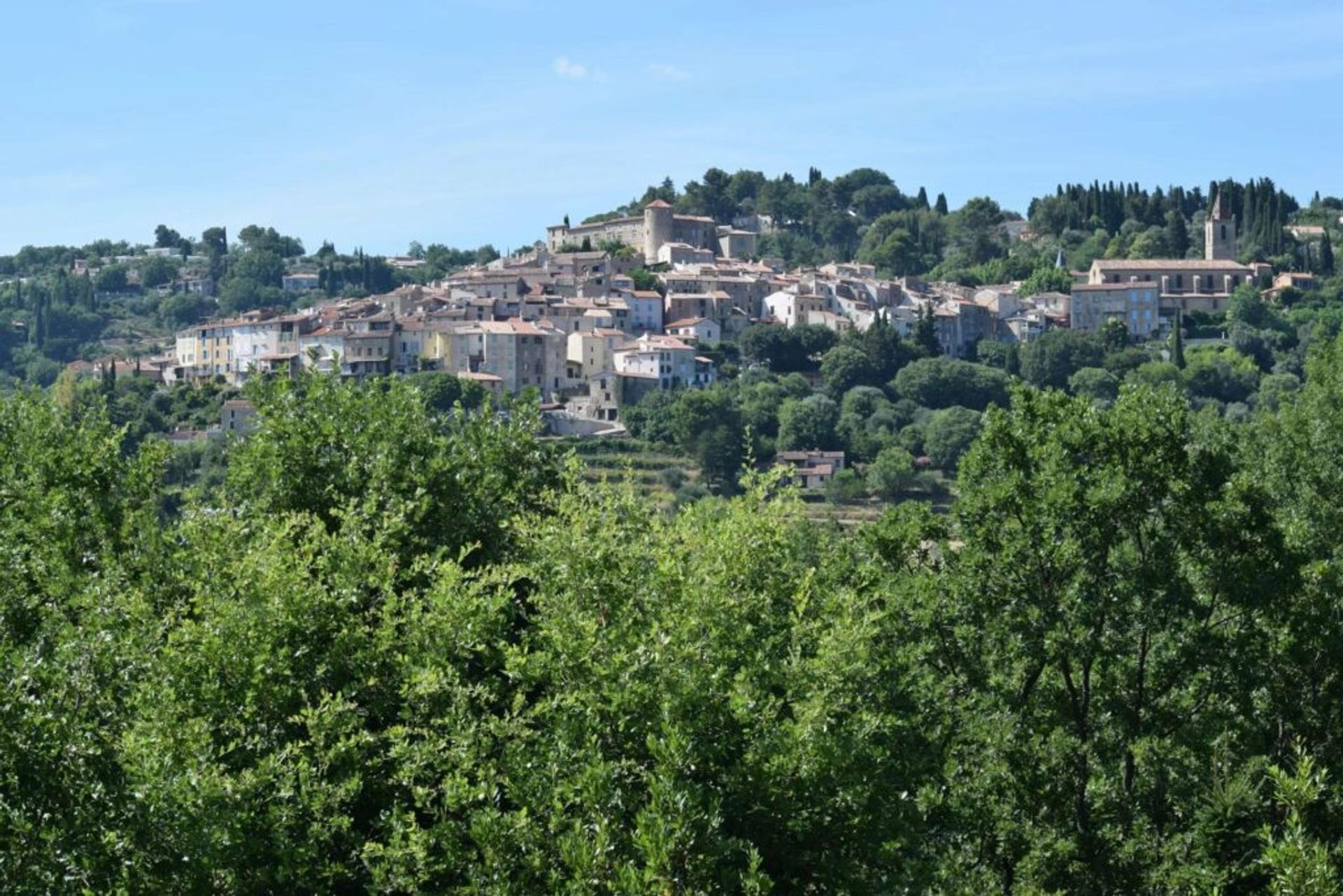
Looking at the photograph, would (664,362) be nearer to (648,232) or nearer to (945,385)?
(945,385)

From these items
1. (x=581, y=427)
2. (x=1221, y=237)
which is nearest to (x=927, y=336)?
(x=581, y=427)

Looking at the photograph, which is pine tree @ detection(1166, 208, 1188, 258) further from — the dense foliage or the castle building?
the dense foliage

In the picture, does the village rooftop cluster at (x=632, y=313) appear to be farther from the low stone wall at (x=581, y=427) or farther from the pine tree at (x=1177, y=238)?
the pine tree at (x=1177, y=238)

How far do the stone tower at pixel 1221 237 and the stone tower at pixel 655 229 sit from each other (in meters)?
37.8

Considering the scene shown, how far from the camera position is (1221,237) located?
13350 cm

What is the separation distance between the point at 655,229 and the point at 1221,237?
39.7 m

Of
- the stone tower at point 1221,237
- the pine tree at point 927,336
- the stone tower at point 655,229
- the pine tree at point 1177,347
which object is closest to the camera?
the pine tree at point 1177,347

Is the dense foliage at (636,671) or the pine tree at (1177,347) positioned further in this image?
the pine tree at (1177,347)

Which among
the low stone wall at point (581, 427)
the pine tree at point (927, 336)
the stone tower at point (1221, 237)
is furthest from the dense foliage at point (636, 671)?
the stone tower at point (1221, 237)

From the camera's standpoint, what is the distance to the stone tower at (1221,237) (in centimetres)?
13300

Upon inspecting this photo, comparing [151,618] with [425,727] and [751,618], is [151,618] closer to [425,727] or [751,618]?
[425,727]

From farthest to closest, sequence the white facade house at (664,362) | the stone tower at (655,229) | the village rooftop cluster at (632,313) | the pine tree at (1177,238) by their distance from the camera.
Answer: the pine tree at (1177,238) → the stone tower at (655,229) → the village rooftop cluster at (632,313) → the white facade house at (664,362)

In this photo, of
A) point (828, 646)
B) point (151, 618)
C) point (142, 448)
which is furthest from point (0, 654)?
point (142, 448)

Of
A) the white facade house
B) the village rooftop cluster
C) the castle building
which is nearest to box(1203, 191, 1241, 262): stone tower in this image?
the village rooftop cluster
